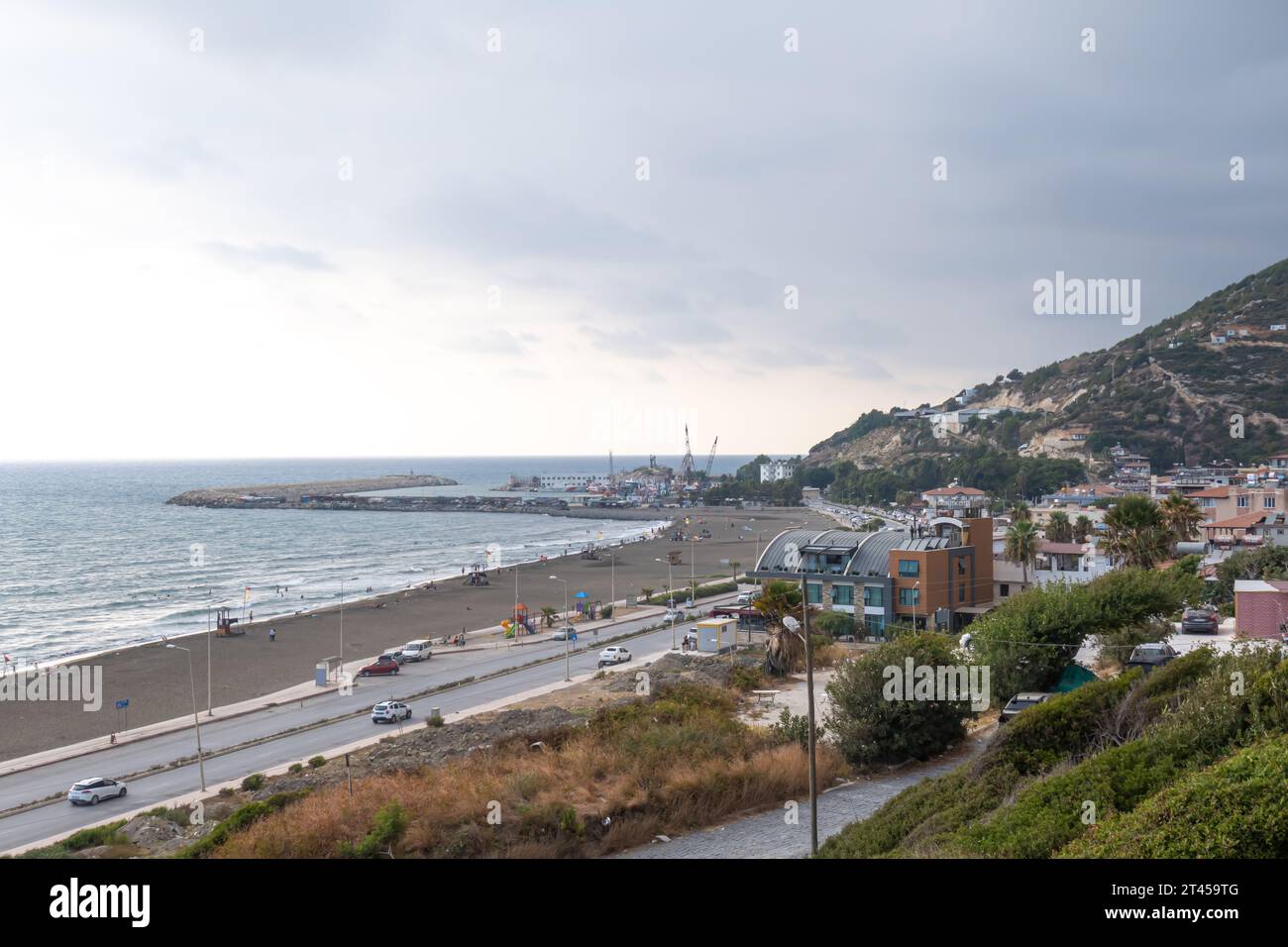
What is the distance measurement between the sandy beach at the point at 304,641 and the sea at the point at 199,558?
5444 millimetres

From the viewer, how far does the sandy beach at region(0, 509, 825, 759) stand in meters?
37.5

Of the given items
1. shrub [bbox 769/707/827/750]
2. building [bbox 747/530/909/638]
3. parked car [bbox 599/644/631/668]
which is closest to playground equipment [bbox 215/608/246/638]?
parked car [bbox 599/644/631/668]

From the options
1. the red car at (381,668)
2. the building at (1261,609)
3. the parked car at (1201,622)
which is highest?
the building at (1261,609)

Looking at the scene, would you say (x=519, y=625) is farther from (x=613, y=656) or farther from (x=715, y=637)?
(x=715, y=637)

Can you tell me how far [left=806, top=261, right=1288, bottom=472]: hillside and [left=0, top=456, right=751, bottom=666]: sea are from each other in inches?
2542

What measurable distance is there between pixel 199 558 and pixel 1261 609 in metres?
84.6

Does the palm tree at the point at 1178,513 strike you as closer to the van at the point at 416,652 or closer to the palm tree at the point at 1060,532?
the palm tree at the point at 1060,532

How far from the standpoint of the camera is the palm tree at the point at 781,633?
34.6 m

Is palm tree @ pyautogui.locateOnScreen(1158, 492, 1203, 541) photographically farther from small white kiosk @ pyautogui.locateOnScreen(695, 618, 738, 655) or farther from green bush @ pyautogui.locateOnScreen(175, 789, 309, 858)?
green bush @ pyautogui.locateOnScreen(175, 789, 309, 858)

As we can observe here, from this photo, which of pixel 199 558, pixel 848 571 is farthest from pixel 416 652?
pixel 199 558

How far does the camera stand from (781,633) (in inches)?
1388

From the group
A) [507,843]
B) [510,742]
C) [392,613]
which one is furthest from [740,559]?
[507,843]

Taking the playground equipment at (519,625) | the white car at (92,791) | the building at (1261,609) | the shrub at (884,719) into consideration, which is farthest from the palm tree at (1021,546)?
the white car at (92,791)

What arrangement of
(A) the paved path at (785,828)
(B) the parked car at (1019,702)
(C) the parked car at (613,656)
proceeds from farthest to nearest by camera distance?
(C) the parked car at (613,656), (B) the parked car at (1019,702), (A) the paved path at (785,828)
